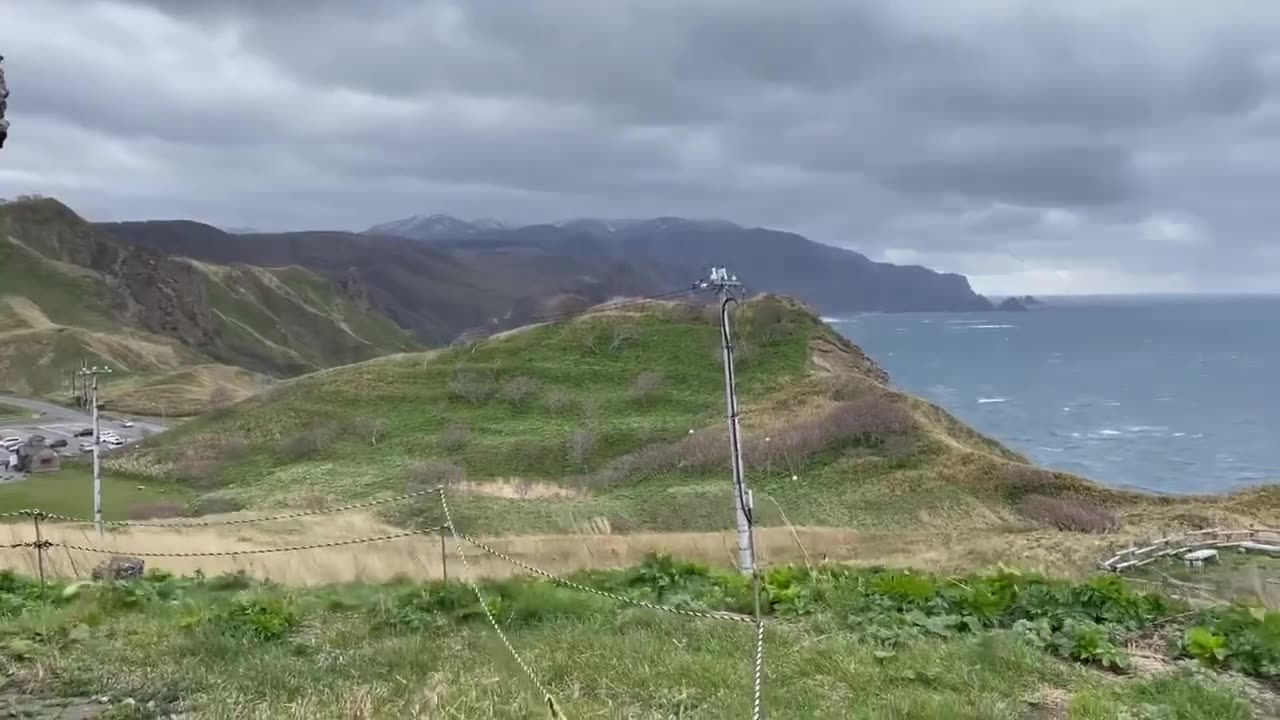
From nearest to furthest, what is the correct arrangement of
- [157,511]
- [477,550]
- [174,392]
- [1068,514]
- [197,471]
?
[477,550] < [1068,514] < [157,511] < [197,471] < [174,392]

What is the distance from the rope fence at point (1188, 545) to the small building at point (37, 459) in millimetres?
70384

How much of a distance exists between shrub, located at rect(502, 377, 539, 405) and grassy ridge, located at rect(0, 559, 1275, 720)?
6270cm

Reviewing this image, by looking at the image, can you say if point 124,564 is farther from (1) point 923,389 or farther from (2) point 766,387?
(1) point 923,389

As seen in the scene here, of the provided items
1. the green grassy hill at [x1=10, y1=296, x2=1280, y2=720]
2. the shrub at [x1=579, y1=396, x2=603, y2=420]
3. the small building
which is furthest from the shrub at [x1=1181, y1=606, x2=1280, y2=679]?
the small building

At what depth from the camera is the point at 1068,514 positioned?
45.0 m

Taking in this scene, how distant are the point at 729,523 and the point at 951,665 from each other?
3660 cm

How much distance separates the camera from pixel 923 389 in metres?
192

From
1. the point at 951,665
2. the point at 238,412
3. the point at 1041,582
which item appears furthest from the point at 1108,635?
the point at 238,412

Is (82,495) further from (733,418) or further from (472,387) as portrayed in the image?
(733,418)

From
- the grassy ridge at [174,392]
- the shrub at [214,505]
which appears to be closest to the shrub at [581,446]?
the shrub at [214,505]

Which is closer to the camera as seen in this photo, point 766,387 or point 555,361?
point 766,387

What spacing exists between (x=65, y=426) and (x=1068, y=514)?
94119mm

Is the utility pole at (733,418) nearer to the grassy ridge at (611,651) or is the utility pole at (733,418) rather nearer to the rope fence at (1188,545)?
the grassy ridge at (611,651)

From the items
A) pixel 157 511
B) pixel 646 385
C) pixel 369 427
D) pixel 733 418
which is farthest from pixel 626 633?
pixel 646 385
